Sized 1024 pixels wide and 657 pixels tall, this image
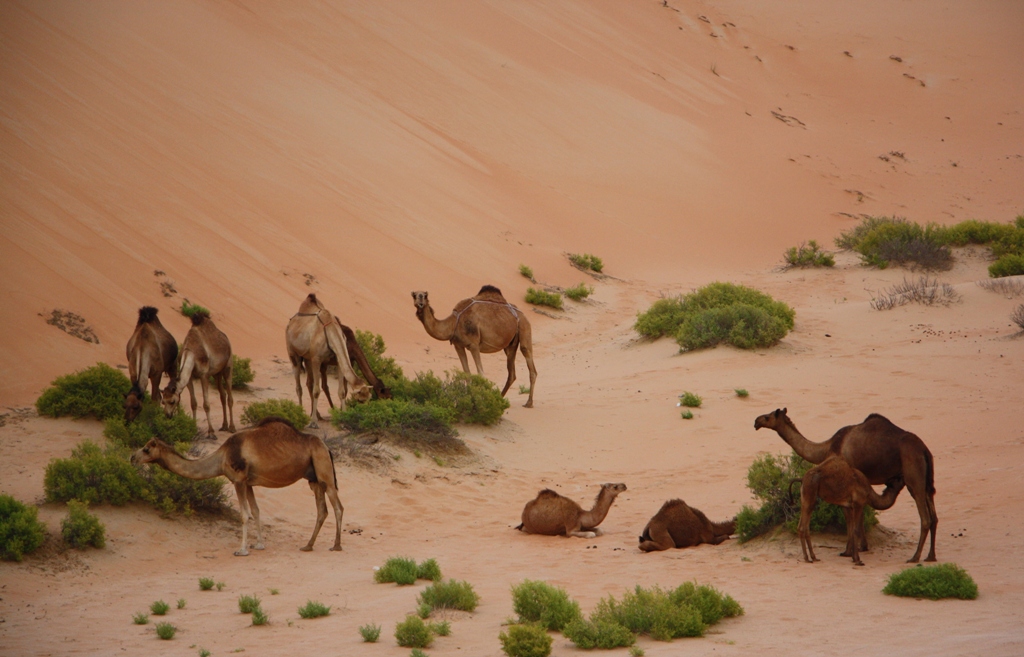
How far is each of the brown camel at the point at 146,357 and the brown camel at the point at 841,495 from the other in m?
8.10

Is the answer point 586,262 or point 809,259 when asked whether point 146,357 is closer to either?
point 586,262

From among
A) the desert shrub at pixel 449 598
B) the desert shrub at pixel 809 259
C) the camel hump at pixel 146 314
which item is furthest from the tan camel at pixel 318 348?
the desert shrub at pixel 809 259

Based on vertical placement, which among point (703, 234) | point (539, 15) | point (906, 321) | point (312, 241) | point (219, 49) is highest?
point (539, 15)

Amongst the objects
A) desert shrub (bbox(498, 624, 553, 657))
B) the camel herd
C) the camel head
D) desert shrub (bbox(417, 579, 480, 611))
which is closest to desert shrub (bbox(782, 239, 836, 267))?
the camel herd

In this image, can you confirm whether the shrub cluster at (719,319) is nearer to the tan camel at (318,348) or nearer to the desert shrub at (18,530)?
the tan camel at (318,348)

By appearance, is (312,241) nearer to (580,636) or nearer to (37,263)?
(37,263)

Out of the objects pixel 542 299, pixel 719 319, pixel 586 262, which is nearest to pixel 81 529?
pixel 719 319

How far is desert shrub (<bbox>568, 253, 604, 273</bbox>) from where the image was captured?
29422 mm

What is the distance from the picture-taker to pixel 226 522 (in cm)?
1107

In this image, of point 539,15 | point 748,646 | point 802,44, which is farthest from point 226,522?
point 802,44

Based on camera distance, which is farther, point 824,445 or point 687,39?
point 687,39

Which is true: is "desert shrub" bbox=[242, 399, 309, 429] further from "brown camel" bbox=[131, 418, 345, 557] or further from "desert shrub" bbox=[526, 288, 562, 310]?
"desert shrub" bbox=[526, 288, 562, 310]

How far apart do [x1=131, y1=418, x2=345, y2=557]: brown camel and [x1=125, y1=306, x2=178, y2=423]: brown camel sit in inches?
95.6

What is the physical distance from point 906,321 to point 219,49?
75.6 feet
